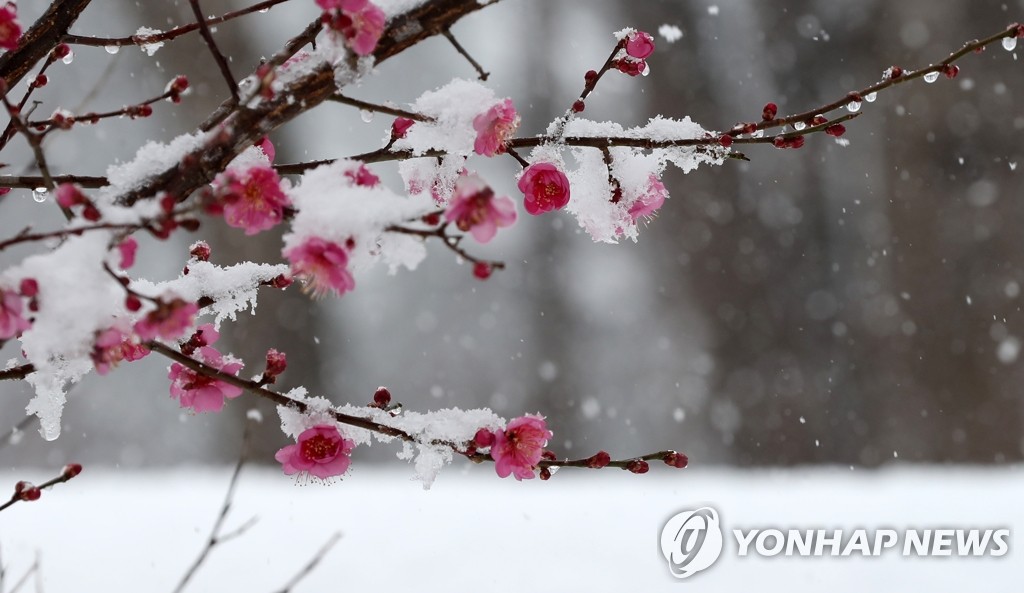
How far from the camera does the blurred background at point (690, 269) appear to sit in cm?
611

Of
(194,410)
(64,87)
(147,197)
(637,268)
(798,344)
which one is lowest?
(194,410)

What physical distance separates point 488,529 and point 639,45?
246cm

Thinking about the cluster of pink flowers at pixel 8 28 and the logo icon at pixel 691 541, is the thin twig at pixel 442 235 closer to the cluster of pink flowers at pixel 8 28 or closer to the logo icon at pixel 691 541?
the cluster of pink flowers at pixel 8 28

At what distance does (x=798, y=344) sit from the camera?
6629 millimetres

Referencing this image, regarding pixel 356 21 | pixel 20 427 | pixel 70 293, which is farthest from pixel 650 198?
pixel 20 427

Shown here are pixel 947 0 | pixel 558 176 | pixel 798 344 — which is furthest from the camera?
pixel 798 344

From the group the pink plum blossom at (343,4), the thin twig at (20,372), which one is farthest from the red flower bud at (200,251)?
the pink plum blossom at (343,4)

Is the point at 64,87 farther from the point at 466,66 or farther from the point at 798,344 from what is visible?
the point at 798,344

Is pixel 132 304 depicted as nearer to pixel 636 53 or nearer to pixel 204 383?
pixel 204 383

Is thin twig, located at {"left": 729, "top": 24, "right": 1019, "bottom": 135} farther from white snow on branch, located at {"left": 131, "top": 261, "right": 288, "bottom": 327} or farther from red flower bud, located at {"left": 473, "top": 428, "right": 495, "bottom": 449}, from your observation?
white snow on branch, located at {"left": 131, "top": 261, "right": 288, "bottom": 327}

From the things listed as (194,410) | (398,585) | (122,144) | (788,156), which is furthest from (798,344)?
(194,410)

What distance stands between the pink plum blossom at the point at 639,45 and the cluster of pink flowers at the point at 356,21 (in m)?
0.43

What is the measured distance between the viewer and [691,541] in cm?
264

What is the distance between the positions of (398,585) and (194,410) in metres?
1.89
